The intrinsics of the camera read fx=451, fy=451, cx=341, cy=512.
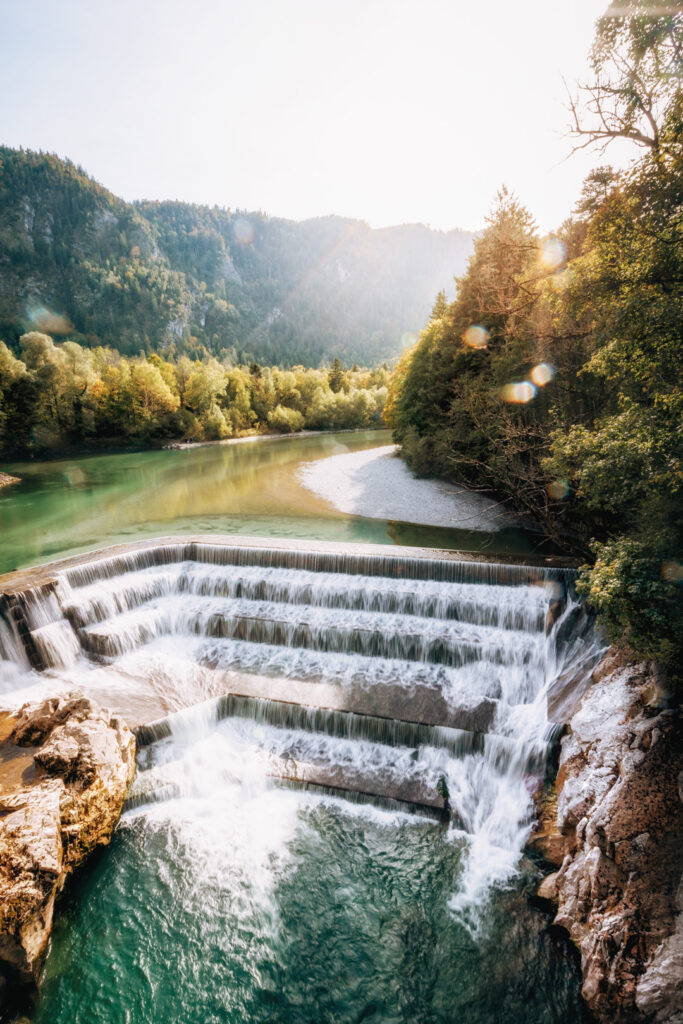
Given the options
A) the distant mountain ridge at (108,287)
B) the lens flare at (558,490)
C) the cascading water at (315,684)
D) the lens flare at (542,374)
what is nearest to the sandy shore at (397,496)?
the lens flare at (558,490)

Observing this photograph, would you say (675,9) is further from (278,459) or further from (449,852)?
(278,459)

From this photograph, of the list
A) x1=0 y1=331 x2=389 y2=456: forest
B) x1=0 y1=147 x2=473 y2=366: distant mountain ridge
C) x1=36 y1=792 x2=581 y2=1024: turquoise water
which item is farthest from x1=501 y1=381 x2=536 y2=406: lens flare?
x1=0 y1=147 x2=473 y2=366: distant mountain ridge

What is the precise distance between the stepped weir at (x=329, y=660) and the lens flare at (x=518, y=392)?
25.3 feet

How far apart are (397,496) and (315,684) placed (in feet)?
42.8

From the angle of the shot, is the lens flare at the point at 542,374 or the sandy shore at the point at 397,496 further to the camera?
the sandy shore at the point at 397,496

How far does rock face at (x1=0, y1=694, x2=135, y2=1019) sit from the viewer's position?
15.6 feet

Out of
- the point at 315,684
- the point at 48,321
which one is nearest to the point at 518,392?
the point at 315,684

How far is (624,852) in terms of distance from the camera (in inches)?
191

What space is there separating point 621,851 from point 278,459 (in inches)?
1248

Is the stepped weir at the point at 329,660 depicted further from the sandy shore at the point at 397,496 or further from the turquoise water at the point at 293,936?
the sandy shore at the point at 397,496

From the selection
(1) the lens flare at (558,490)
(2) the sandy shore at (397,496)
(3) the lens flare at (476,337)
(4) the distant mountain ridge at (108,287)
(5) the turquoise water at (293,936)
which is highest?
(4) the distant mountain ridge at (108,287)

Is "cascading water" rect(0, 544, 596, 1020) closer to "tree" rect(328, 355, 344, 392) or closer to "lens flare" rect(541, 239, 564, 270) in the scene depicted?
"lens flare" rect(541, 239, 564, 270)

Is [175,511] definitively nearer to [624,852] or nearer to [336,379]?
[624,852]

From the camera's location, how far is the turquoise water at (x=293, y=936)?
460 centimetres
